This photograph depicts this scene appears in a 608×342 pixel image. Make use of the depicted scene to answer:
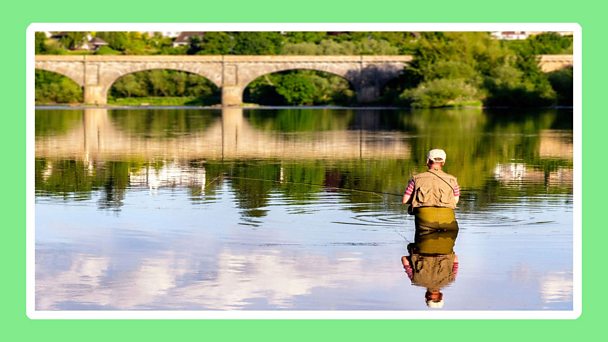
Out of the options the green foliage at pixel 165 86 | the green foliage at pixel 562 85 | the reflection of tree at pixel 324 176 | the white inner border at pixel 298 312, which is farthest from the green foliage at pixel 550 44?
the white inner border at pixel 298 312

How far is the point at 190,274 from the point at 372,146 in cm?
1781

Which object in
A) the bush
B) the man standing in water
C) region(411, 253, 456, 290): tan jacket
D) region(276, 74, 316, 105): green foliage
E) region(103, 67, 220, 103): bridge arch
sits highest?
region(103, 67, 220, 103): bridge arch

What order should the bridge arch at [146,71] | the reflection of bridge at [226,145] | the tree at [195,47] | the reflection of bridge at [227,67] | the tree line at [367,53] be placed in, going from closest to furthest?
1. the reflection of bridge at [226,145]
2. the tree line at [367,53]
3. the reflection of bridge at [227,67]
4. the bridge arch at [146,71]
5. the tree at [195,47]

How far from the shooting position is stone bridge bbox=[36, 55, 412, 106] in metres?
84.2

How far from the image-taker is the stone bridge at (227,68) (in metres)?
84.2

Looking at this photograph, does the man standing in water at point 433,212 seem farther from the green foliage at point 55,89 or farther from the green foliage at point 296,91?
the green foliage at point 55,89

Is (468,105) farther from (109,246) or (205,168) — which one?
(109,246)

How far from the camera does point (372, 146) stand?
28.6 metres

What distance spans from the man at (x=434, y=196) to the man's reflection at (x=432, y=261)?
0.09 metres

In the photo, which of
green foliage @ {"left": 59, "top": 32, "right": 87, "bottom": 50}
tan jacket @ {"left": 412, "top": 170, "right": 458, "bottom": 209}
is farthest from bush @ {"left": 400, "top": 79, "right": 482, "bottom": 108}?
tan jacket @ {"left": 412, "top": 170, "right": 458, "bottom": 209}

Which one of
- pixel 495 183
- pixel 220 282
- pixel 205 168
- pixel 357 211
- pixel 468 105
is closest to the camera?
pixel 220 282

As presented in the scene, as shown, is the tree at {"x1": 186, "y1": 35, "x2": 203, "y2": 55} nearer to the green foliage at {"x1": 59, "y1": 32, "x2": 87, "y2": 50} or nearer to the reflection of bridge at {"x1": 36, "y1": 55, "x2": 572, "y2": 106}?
the green foliage at {"x1": 59, "y1": 32, "x2": 87, "y2": 50}
